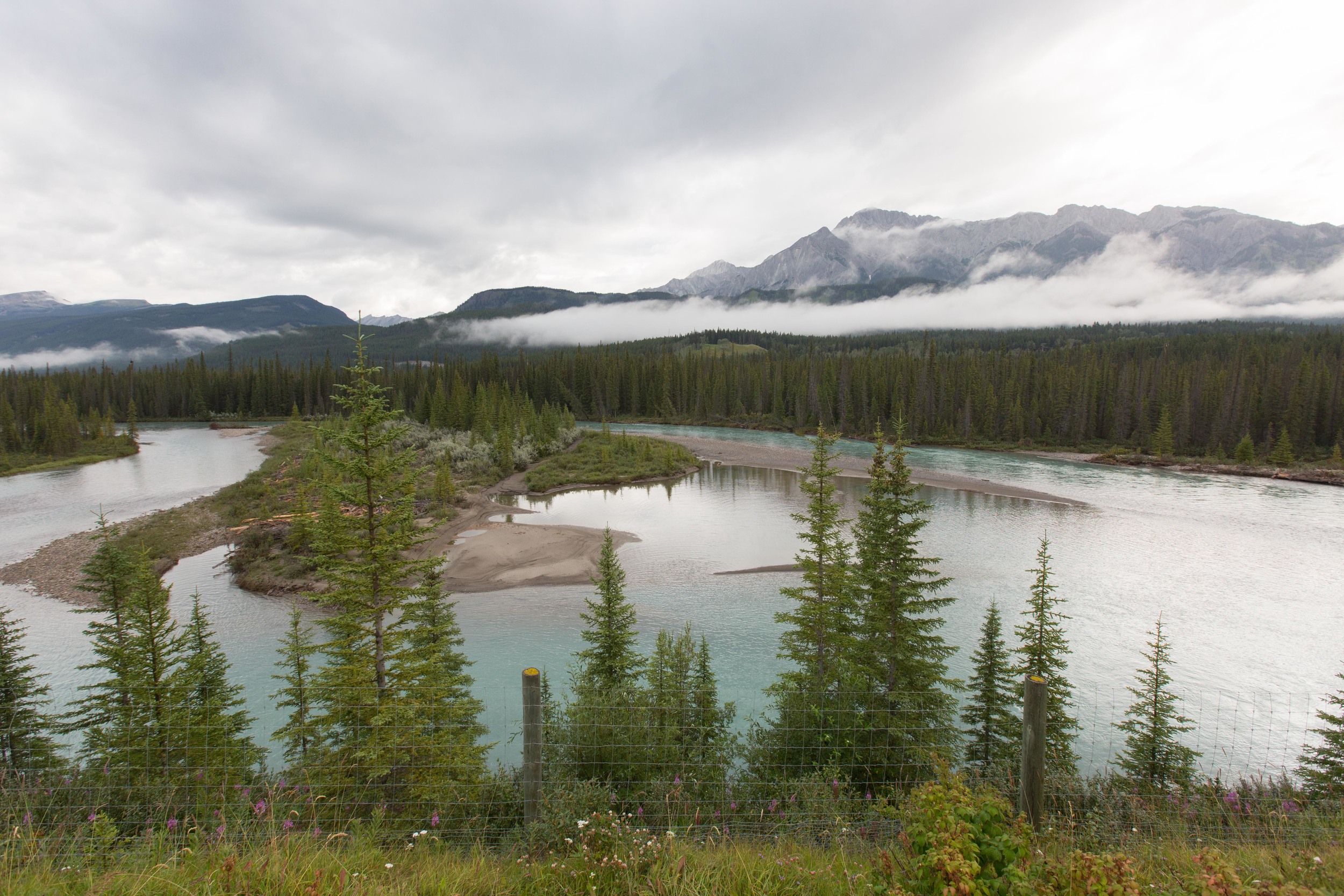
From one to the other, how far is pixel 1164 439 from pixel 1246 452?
293 inches

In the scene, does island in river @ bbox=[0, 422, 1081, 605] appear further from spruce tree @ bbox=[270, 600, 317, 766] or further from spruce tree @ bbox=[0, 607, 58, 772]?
spruce tree @ bbox=[0, 607, 58, 772]

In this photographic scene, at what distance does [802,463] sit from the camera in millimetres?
61844

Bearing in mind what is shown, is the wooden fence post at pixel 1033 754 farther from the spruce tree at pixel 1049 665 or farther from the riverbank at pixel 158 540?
the riverbank at pixel 158 540

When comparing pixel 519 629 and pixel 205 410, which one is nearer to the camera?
pixel 519 629

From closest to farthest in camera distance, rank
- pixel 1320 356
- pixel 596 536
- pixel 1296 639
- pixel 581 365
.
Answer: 1. pixel 1296 639
2. pixel 596 536
3. pixel 1320 356
4. pixel 581 365

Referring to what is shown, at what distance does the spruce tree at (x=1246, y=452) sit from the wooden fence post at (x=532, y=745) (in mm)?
81598

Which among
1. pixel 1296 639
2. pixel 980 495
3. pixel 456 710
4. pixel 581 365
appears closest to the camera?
pixel 456 710

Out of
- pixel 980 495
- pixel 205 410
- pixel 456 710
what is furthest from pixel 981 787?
pixel 205 410

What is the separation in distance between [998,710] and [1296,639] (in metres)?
18.3

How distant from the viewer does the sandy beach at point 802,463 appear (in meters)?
47.5

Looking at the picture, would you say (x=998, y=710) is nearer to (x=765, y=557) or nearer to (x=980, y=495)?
(x=765, y=557)

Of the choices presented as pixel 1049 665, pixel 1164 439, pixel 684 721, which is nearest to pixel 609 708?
pixel 684 721

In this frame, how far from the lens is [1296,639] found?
69.0 feet

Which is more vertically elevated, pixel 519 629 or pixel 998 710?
pixel 998 710
